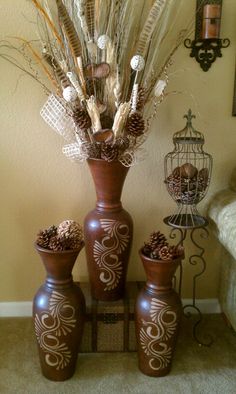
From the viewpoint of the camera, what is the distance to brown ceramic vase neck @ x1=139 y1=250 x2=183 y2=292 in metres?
1.55

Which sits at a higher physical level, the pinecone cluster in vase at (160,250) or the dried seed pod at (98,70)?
the dried seed pod at (98,70)

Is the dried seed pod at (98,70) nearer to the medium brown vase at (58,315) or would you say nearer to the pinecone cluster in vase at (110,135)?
the pinecone cluster in vase at (110,135)

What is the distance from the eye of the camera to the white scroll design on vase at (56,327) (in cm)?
158

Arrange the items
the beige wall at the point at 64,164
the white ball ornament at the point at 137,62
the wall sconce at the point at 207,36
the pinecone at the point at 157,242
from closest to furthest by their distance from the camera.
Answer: the white ball ornament at the point at 137,62 → the pinecone at the point at 157,242 → the wall sconce at the point at 207,36 → the beige wall at the point at 64,164

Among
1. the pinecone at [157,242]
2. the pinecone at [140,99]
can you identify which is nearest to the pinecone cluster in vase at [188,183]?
the pinecone at [157,242]

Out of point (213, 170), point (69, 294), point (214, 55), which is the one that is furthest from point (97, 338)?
point (214, 55)

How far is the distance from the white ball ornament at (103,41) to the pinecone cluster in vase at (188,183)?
0.60m

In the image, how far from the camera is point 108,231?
1700 millimetres

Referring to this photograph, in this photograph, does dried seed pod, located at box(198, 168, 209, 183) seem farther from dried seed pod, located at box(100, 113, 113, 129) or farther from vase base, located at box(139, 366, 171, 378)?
vase base, located at box(139, 366, 171, 378)

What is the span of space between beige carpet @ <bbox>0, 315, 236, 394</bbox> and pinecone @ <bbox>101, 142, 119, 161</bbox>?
95 centimetres

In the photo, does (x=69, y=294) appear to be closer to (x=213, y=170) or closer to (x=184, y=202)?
(x=184, y=202)

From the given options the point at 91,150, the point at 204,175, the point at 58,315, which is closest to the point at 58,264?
the point at 58,315

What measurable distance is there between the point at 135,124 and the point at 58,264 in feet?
2.14

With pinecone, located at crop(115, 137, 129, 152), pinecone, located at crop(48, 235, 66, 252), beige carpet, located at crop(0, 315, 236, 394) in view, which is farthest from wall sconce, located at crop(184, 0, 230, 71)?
beige carpet, located at crop(0, 315, 236, 394)
